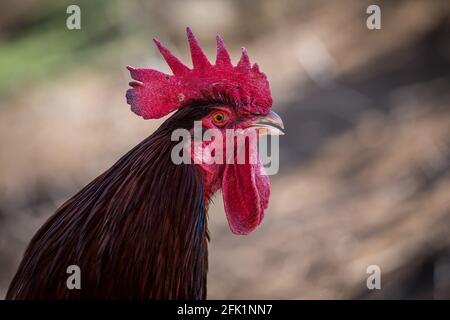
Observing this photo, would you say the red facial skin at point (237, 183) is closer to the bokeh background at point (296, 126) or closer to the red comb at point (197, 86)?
the red comb at point (197, 86)

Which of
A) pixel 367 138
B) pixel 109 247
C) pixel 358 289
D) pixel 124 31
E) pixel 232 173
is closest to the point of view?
pixel 109 247

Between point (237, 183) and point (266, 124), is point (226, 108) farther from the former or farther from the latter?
point (237, 183)

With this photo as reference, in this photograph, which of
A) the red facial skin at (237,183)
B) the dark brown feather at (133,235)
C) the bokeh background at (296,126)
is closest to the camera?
the dark brown feather at (133,235)

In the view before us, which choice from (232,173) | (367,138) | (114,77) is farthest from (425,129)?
(232,173)

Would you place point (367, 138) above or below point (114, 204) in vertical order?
above

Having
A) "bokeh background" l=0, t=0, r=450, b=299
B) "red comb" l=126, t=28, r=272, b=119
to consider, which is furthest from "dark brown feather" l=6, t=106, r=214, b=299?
"bokeh background" l=0, t=0, r=450, b=299

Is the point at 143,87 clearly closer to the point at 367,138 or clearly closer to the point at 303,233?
the point at 303,233

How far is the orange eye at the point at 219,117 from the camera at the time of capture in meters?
2.33

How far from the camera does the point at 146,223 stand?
2.24 meters

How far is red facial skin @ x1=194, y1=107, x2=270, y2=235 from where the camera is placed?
2.35 meters

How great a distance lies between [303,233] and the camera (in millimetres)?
4426

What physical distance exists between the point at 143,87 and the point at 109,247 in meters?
0.61

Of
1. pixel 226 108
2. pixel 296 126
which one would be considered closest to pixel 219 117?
pixel 226 108

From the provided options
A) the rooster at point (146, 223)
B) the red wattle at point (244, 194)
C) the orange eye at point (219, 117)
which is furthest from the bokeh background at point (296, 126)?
the orange eye at point (219, 117)
